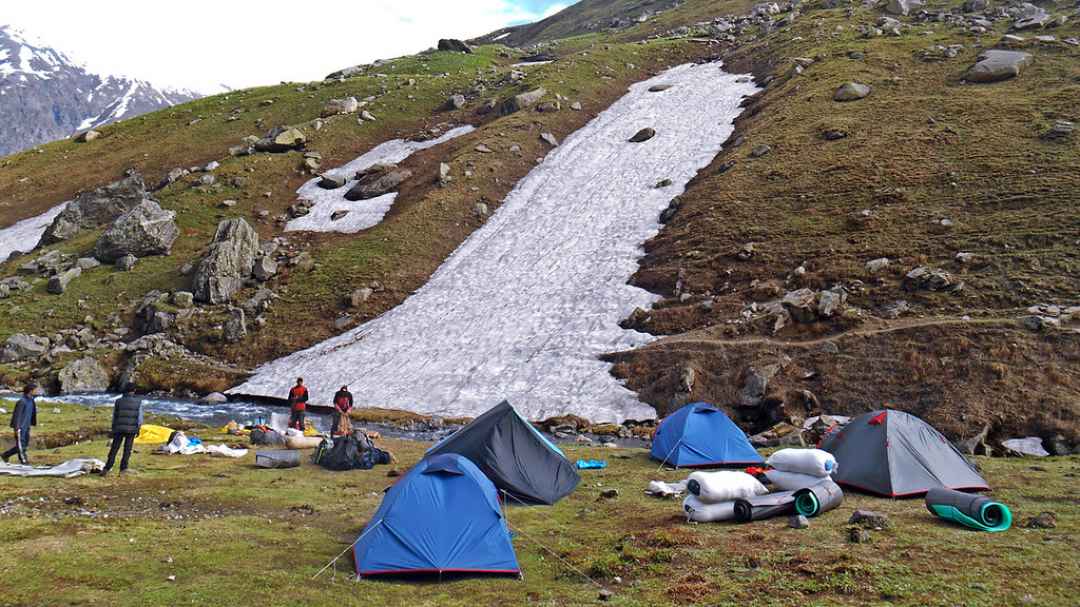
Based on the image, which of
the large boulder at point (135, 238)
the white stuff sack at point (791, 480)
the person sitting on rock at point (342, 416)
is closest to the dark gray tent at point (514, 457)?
the white stuff sack at point (791, 480)

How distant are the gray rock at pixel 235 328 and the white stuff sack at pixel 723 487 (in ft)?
114

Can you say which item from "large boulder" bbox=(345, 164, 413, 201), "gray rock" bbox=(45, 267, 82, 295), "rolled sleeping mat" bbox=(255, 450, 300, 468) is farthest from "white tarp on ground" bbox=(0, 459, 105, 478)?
"large boulder" bbox=(345, 164, 413, 201)

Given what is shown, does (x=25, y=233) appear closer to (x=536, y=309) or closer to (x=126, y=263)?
(x=126, y=263)

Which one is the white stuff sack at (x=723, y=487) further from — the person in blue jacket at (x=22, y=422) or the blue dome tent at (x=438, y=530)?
the person in blue jacket at (x=22, y=422)

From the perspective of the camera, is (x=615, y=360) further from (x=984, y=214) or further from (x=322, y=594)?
(x=322, y=594)

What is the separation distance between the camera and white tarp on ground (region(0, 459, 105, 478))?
19.7 metres

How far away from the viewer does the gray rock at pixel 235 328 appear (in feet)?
145

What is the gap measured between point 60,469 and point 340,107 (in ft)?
217

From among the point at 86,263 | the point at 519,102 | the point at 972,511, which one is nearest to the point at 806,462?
the point at 972,511

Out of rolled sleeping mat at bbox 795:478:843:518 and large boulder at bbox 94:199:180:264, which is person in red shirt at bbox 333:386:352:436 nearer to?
rolled sleeping mat at bbox 795:478:843:518

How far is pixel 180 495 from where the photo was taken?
1889cm

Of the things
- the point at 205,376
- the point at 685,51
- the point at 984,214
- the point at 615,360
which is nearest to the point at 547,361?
the point at 615,360

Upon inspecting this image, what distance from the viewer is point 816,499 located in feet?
53.6

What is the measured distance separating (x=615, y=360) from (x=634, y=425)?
17.4 ft
